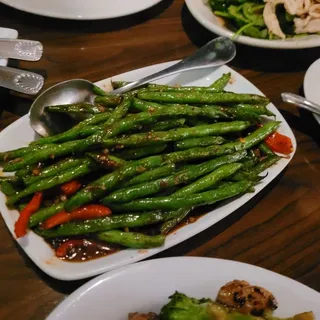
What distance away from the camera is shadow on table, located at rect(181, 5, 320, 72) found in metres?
2.63

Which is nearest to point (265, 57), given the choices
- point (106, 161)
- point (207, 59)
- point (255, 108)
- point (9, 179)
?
point (207, 59)

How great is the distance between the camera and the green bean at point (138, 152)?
5.94 ft

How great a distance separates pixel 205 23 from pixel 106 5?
23.6 inches

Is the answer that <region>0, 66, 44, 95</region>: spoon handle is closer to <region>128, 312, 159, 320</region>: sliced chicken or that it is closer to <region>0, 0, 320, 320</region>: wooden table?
<region>0, 0, 320, 320</region>: wooden table

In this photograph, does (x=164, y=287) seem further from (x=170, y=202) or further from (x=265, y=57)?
(x=265, y=57)

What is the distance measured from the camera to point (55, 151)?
5.88 feet

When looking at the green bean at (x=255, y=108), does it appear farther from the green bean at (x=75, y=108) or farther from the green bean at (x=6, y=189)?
the green bean at (x=6, y=189)

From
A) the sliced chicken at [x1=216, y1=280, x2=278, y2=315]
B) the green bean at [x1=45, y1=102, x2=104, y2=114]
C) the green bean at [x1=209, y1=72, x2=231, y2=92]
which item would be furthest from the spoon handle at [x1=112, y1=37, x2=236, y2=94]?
the sliced chicken at [x1=216, y1=280, x2=278, y2=315]

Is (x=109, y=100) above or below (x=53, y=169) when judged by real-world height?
above

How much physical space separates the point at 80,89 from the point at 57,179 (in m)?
0.54

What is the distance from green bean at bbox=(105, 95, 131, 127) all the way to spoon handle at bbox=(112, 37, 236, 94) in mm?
298

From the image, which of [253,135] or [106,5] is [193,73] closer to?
[253,135]

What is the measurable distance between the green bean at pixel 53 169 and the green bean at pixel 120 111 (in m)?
0.20

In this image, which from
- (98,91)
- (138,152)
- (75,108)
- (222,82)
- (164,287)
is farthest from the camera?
(222,82)
